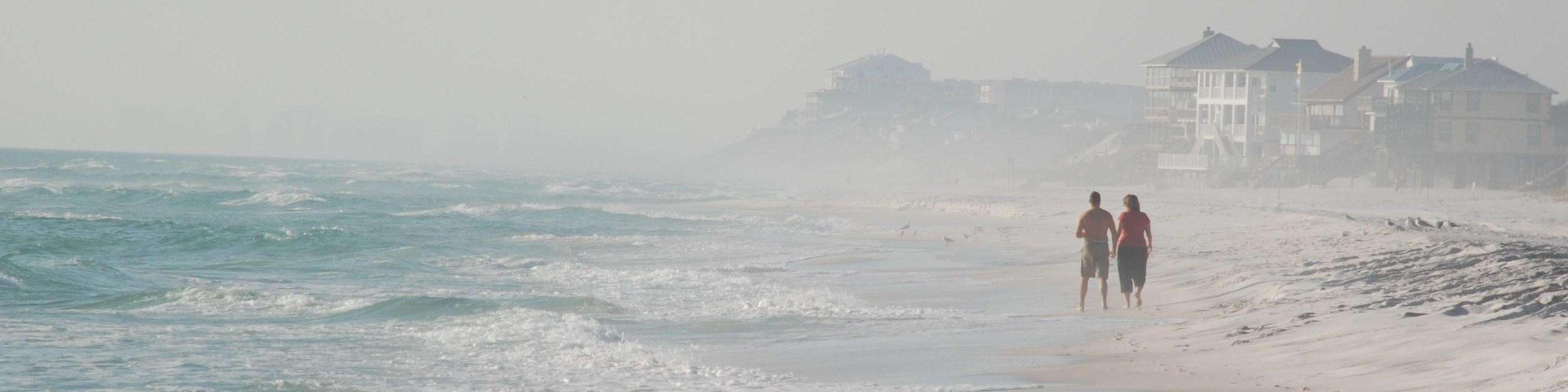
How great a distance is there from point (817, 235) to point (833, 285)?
14.2m

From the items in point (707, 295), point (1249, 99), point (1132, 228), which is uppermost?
point (1249, 99)

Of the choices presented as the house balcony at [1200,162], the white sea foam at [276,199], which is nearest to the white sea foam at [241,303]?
the white sea foam at [276,199]

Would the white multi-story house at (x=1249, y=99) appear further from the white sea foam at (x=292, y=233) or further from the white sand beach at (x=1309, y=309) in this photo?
the white sea foam at (x=292, y=233)

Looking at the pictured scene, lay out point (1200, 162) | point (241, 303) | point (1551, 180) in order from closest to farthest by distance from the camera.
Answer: point (241, 303)
point (1551, 180)
point (1200, 162)

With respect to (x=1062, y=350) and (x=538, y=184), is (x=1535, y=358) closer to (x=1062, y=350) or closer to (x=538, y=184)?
(x=1062, y=350)

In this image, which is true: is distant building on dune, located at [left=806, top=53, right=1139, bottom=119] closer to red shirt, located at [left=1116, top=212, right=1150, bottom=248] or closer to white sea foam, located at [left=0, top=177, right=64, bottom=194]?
white sea foam, located at [left=0, top=177, right=64, bottom=194]

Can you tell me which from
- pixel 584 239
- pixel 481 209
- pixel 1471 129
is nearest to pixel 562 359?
pixel 584 239

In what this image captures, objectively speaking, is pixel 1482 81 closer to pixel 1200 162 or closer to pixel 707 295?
pixel 1200 162

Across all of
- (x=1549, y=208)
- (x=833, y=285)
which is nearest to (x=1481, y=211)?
(x=1549, y=208)

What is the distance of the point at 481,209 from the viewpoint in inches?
2052

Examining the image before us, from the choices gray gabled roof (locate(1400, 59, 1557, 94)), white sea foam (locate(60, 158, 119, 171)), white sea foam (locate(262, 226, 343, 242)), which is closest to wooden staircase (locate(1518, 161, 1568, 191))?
gray gabled roof (locate(1400, 59, 1557, 94))

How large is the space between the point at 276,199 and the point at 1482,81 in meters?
44.8

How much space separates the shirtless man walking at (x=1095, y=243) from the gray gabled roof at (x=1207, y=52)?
2732 inches

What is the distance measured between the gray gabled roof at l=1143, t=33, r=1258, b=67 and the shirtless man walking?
2732 inches
